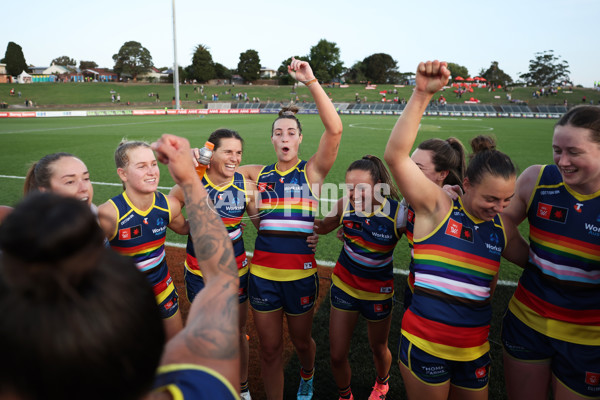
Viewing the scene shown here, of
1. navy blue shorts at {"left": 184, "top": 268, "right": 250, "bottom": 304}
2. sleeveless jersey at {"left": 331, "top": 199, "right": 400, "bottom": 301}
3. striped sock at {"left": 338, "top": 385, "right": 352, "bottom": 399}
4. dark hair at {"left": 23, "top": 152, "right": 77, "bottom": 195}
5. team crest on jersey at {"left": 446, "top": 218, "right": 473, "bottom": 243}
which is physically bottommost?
striped sock at {"left": 338, "top": 385, "right": 352, "bottom": 399}

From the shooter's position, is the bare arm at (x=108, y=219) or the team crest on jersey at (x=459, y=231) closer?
the team crest on jersey at (x=459, y=231)

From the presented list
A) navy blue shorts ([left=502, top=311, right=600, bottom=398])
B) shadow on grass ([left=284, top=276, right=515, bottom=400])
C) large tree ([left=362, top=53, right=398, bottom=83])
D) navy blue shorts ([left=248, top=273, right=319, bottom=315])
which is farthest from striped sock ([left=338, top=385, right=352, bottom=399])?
large tree ([left=362, top=53, right=398, bottom=83])

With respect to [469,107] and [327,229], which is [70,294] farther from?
[469,107]

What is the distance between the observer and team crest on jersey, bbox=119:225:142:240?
3111 millimetres

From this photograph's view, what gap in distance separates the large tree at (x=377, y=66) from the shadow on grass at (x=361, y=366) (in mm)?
106419

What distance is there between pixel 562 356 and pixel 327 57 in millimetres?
109639

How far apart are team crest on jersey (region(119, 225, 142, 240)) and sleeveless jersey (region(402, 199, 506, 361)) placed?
2.30 metres

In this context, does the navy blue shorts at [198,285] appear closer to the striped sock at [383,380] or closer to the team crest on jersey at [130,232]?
the team crest on jersey at [130,232]

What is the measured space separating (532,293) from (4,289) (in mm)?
2792

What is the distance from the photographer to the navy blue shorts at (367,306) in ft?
10.2

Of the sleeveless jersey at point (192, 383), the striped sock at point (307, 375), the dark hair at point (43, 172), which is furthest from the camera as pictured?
the striped sock at point (307, 375)

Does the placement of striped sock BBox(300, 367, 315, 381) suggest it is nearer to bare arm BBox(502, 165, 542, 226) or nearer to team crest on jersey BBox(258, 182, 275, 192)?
team crest on jersey BBox(258, 182, 275, 192)

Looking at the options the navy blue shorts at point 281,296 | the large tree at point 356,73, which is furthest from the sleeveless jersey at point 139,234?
the large tree at point 356,73

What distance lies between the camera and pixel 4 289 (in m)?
0.71
